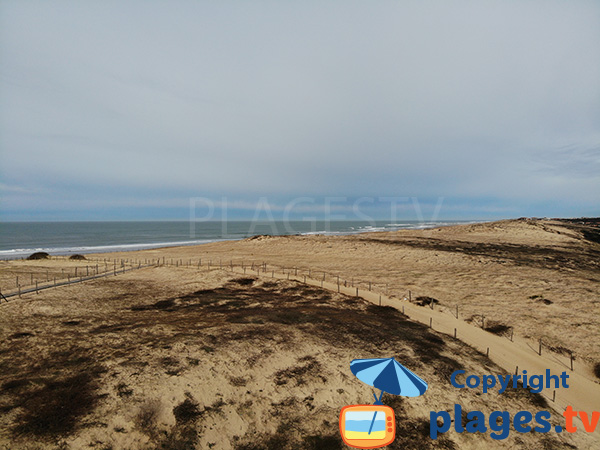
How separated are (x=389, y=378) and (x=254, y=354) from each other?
5446mm

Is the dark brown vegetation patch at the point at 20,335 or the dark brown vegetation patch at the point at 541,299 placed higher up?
the dark brown vegetation patch at the point at 20,335

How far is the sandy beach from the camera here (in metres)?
7.63

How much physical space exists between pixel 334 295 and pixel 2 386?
1803 centimetres

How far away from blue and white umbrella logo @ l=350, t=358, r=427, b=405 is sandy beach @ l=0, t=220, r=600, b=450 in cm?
158

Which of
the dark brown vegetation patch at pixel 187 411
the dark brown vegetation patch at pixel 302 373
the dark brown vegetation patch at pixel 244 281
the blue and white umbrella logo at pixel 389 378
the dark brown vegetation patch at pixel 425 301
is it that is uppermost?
the blue and white umbrella logo at pixel 389 378

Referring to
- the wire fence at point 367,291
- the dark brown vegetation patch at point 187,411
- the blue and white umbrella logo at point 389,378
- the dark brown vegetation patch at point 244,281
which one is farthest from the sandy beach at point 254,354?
the blue and white umbrella logo at point 389,378

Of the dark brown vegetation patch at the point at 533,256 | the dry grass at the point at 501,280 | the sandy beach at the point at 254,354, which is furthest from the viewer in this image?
the dark brown vegetation patch at the point at 533,256

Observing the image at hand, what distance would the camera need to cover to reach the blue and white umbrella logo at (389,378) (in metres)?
7.76

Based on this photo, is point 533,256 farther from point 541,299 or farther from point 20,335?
point 20,335

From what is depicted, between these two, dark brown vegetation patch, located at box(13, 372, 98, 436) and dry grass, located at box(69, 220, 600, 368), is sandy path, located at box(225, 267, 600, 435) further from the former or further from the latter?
dark brown vegetation patch, located at box(13, 372, 98, 436)

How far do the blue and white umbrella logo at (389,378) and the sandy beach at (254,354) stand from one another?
1.58 metres

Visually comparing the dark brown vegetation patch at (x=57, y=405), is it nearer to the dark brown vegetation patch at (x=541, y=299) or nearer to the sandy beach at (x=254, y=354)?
the sandy beach at (x=254, y=354)

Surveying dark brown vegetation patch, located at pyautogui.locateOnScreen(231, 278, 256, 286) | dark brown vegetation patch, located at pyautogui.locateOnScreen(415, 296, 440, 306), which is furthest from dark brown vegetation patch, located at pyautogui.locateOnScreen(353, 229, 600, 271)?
dark brown vegetation patch, located at pyautogui.locateOnScreen(231, 278, 256, 286)

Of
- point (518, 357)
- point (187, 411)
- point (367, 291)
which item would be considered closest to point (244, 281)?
point (367, 291)
